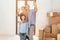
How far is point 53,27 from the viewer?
1.74 meters

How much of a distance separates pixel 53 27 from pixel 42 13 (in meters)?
0.21

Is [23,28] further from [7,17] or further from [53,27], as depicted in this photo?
[53,27]

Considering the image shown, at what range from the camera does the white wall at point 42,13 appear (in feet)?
5.86

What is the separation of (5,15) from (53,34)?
615 mm

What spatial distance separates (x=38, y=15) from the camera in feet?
5.86

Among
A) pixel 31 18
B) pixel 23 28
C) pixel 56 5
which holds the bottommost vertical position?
pixel 23 28

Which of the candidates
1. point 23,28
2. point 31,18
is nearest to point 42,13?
point 31,18

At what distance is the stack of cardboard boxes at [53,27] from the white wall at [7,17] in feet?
1.30

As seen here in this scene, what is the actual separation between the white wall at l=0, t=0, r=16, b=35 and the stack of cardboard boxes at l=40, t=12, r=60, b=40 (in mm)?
395

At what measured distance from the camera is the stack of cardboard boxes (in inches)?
68.0

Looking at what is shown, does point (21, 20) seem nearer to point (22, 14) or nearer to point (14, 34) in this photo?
point (22, 14)

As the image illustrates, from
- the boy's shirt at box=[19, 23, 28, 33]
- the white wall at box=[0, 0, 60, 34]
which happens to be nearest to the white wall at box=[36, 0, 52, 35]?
the white wall at box=[0, 0, 60, 34]

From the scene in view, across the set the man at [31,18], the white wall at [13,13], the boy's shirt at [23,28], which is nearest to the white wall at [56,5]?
the white wall at [13,13]

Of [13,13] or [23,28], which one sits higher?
[13,13]
